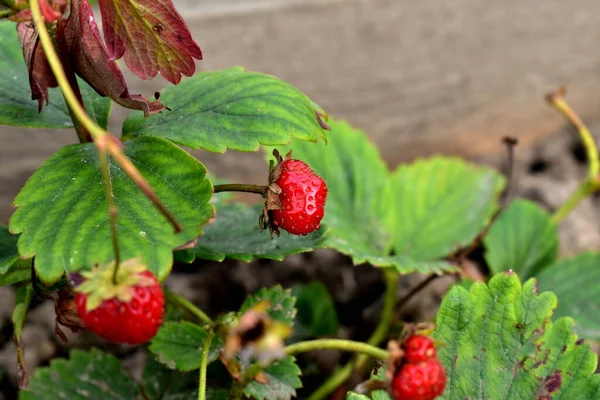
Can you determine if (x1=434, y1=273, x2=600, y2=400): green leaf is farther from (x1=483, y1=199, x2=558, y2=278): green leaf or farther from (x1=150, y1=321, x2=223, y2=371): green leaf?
(x1=483, y1=199, x2=558, y2=278): green leaf

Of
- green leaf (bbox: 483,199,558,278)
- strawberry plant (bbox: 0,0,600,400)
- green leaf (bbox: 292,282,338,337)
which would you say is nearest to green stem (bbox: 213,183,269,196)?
strawberry plant (bbox: 0,0,600,400)

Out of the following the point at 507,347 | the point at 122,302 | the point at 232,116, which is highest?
the point at 232,116

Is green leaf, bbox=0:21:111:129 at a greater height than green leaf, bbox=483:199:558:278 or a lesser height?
greater

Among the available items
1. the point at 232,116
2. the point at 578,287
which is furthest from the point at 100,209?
the point at 578,287

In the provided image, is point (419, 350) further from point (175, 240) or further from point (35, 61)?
point (35, 61)

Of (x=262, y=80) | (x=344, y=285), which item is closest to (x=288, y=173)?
(x=262, y=80)

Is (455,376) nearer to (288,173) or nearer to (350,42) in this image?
(288,173)

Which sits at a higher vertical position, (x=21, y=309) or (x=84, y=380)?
(x=21, y=309)
